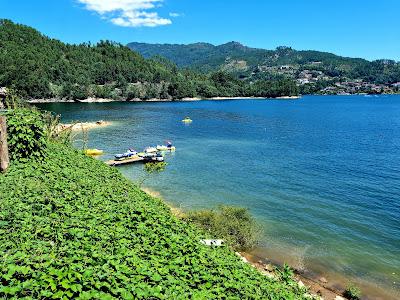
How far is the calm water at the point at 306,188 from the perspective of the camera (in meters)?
26.1

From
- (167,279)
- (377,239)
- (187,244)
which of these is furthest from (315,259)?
(167,279)

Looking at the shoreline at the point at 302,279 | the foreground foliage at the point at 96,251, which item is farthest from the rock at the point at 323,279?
the foreground foliage at the point at 96,251

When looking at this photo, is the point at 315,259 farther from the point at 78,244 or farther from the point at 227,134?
the point at 227,134

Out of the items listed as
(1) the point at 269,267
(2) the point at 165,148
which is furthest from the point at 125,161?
(1) the point at 269,267

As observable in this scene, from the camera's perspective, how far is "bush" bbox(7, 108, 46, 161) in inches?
771

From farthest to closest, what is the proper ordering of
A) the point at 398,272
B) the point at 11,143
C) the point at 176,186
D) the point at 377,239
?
the point at 176,186
the point at 377,239
the point at 398,272
the point at 11,143

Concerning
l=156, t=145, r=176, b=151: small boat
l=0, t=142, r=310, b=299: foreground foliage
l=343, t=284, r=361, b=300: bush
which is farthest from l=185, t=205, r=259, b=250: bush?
l=156, t=145, r=176, b=151: small boat

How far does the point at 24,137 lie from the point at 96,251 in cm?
1195

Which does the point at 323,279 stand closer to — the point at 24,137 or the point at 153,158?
the point at 24,137

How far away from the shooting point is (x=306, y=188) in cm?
4169

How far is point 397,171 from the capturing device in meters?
49.5

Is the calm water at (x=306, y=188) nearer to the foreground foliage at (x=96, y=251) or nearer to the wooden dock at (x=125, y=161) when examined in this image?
the wooden dock at (x=125, y=161)

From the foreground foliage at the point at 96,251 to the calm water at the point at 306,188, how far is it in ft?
38.5

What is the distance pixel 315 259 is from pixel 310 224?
6250 millimetres
